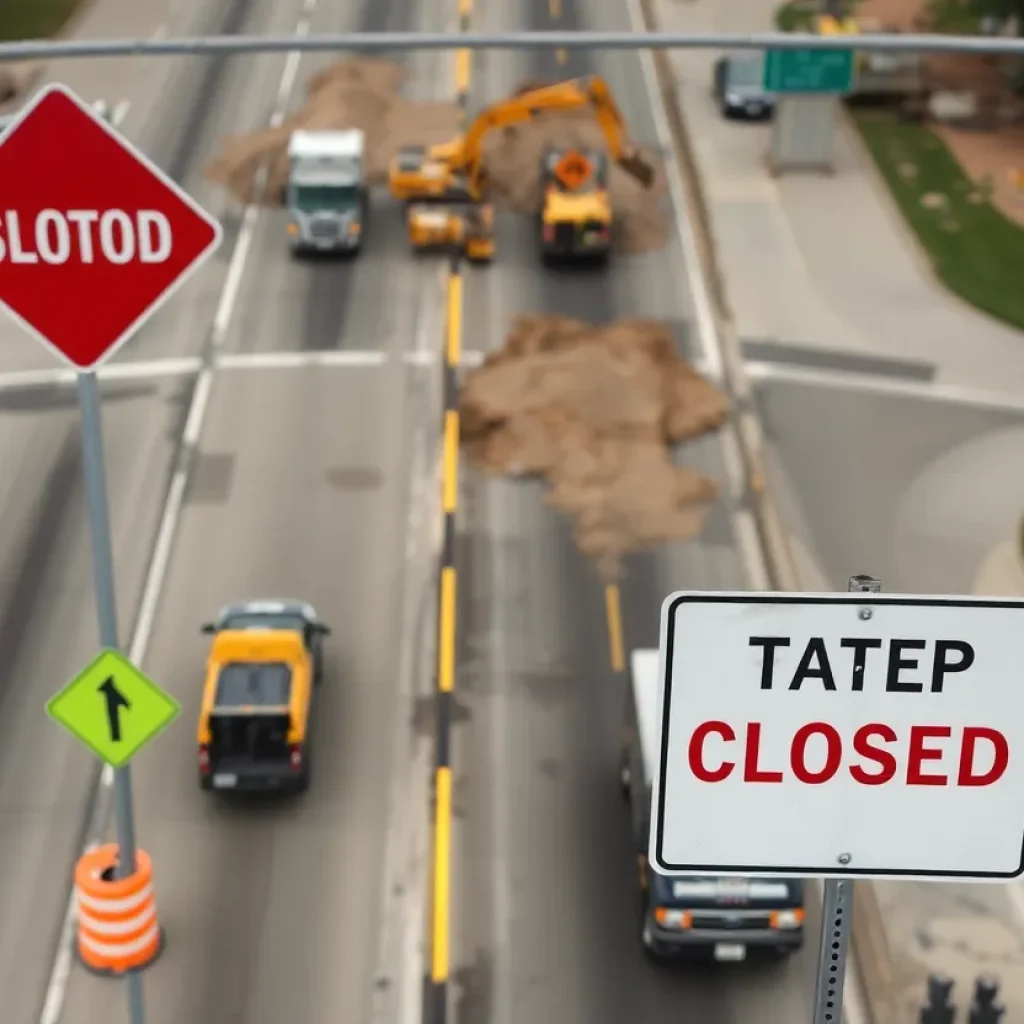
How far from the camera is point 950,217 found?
3834 cm

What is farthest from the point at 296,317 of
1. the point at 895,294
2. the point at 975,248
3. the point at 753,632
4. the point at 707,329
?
the point at 753,632

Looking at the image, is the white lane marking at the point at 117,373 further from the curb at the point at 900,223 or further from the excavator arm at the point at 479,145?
the curb at the point at 900,223

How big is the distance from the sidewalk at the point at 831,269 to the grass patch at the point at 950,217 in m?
0.38

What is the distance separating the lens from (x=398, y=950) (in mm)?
18375

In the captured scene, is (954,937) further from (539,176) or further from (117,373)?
(539,176)

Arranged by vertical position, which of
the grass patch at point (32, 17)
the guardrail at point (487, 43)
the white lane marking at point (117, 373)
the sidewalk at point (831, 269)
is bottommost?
the guardrail at point (487, 43)

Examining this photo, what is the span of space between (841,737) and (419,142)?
37.1 m

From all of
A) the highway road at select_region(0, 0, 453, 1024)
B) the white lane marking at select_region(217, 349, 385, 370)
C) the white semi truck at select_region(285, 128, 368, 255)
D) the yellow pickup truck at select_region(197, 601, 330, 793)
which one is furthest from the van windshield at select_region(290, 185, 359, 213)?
the yellow pickup truck at select_region(197, 601, 330, 793)

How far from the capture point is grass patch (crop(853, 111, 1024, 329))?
34.9 meters

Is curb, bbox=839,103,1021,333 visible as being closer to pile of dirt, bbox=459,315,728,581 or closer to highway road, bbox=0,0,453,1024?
pile of dirt, bbox=459,315,728,581

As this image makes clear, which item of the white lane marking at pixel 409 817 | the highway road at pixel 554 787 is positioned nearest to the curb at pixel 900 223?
the highway road at pixel 554 787

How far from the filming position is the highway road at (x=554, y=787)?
17781 mm

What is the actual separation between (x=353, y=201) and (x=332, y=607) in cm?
1364

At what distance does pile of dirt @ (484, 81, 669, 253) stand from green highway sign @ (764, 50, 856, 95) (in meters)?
3.49
